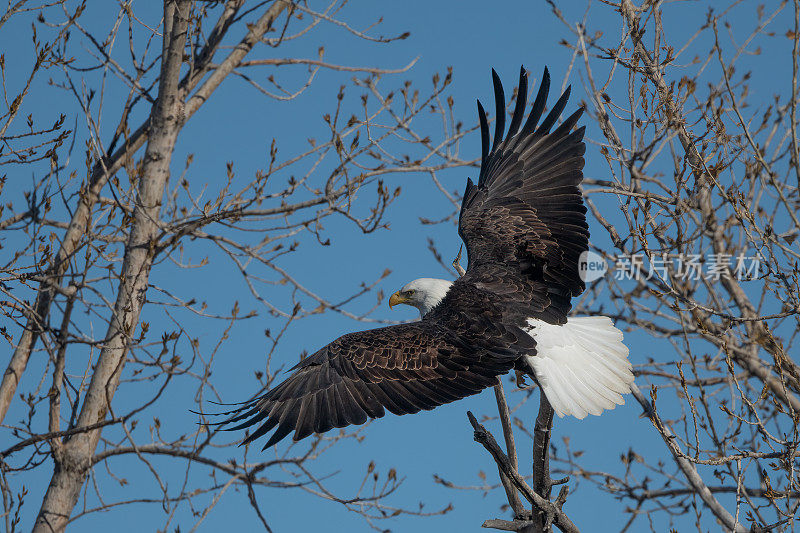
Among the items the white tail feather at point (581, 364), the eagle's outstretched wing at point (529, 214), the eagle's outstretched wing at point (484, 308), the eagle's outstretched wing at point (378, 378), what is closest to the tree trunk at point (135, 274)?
the eagle's outstretched wing at point (378, 378)

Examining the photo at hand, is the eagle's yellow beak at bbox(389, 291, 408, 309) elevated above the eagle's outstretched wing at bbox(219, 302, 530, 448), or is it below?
above

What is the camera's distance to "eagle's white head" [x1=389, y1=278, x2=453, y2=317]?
5352 mm

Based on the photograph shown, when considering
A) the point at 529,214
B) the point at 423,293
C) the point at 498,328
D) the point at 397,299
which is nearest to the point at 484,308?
the point at 498,328

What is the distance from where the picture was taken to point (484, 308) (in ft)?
16.4

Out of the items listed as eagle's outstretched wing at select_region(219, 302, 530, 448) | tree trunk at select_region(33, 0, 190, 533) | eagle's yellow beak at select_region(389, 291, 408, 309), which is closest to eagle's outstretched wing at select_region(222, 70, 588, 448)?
eagle's outstretched wing at select_region(219, 302, 530, 448)

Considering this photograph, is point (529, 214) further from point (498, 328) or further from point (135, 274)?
point (135, 274)

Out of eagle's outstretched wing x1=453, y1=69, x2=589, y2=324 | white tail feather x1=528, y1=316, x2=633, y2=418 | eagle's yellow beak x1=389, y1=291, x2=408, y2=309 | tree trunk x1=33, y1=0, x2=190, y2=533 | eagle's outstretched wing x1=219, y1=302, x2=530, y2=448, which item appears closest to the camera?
eagle's outstretched wing x1=219, y1=302, x2=530, y2=448

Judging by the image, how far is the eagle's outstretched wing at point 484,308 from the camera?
4.45m

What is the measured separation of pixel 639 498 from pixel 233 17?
5.28m

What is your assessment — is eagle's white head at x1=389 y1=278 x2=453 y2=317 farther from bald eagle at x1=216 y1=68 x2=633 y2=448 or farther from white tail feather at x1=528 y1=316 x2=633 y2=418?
white tail feather at x1=528 y1=316 x2=633 y2=418

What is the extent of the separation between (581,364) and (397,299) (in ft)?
4.51

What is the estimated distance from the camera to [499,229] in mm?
5715

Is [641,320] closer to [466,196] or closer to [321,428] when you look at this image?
[466,196]

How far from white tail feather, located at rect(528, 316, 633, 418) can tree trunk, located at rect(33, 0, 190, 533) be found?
2.65m
